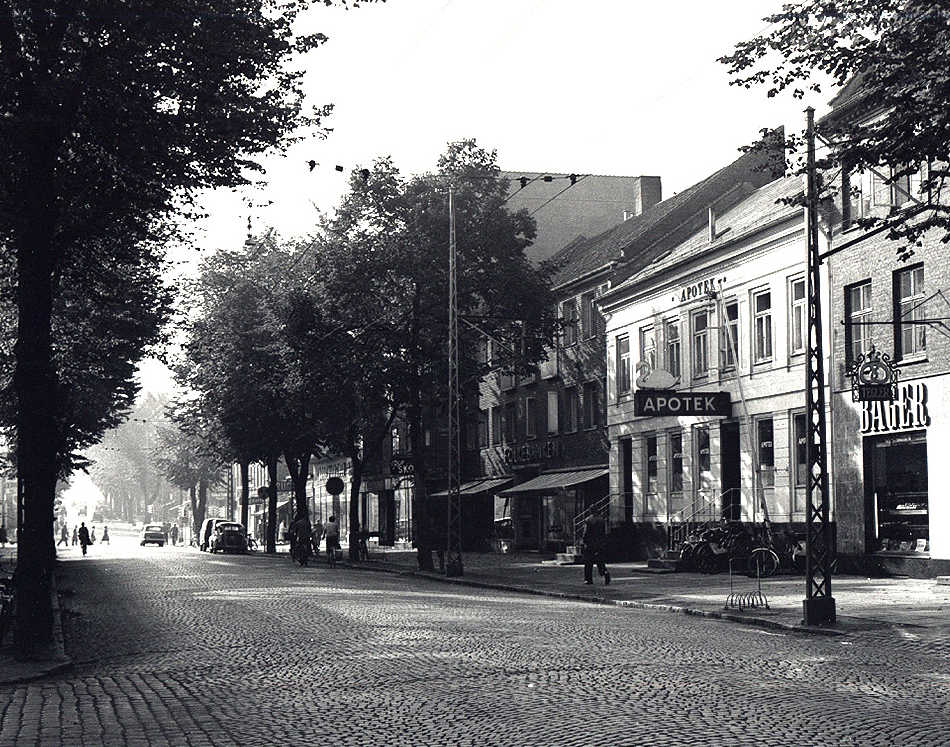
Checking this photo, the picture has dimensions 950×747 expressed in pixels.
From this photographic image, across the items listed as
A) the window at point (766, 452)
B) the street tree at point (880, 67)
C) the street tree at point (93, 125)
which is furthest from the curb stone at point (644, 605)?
the street tree at point (93, 125)

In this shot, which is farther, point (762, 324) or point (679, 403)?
point (762, 324)

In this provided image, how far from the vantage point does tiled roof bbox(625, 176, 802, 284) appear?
37062 mm

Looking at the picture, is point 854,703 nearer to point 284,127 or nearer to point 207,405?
point 284,127

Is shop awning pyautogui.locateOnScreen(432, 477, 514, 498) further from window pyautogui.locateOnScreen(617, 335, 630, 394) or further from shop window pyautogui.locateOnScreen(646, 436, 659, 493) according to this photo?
shop window pyautogui.locateOnScreen(646, 436, 659, 493)

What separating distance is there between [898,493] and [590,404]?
18460mm

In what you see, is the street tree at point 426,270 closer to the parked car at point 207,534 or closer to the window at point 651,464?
the window at point 651,464

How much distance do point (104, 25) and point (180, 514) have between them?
132 metres

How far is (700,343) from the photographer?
3956cm

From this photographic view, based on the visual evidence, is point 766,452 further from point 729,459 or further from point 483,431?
point 483,431

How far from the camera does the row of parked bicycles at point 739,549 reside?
3228 cm

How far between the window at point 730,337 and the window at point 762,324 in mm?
979

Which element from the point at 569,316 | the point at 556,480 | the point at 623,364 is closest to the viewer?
the point at 623,364

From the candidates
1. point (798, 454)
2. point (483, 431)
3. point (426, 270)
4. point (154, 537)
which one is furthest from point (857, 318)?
point (154, 537)

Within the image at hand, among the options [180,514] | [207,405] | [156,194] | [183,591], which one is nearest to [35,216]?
[156,194]
